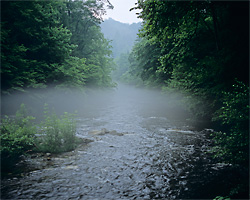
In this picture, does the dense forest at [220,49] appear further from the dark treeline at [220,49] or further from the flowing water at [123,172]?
the flowing water at [123,172]

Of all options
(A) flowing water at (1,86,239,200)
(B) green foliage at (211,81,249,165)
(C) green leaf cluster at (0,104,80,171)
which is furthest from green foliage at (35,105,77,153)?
(B) green foliage at (211,81,249,165)

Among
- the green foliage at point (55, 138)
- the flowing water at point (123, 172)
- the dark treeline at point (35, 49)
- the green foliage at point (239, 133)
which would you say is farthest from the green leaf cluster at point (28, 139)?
the dark treeline at point (35, 49)

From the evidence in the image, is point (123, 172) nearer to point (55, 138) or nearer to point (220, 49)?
point (55, 138)

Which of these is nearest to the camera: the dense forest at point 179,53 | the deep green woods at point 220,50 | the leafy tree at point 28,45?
the deep green woods at point 220,50

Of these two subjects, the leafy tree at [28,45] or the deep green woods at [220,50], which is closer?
the deep green woods at [220,50]

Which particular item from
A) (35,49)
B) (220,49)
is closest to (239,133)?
(220,49)

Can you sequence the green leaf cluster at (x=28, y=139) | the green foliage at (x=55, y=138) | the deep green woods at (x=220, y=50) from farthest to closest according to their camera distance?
1. the green foliage at (x=55, y=138)
2. the green leaf cluster at (x=28, y=139)
3. the deep green woods at (x=220, y=50)

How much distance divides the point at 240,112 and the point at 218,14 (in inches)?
265

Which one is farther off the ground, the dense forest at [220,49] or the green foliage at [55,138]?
the dense forest at [220,49]

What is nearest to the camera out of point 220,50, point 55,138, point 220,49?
point 55,138

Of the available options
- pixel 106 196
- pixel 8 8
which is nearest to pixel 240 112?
pixel 106 196

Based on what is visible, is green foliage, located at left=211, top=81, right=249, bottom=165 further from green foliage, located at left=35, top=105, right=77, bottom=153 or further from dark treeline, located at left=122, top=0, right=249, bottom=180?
green foliage, located at left=35, top=105, right=77, bottom=153

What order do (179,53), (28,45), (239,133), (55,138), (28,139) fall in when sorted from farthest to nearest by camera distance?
1. (28,45)
2. (179,53)
3. (55,138)
4. (28,139)
5. (239,133)

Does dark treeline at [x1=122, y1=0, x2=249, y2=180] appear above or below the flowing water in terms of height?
above
